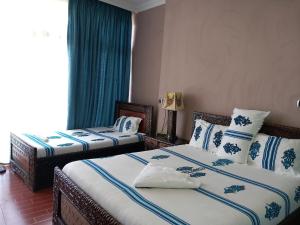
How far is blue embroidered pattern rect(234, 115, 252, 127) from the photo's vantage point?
233 centimetres

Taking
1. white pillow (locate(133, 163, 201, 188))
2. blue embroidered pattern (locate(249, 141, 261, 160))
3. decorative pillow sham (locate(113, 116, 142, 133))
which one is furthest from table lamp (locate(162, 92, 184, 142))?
white pillow (locate(133, 163, 201, 188))

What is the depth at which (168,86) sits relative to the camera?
3.60 metres

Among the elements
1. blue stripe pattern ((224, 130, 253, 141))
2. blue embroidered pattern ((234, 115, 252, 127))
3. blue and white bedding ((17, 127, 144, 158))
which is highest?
blue embroidered pattern ((234, 115, 252, 127))

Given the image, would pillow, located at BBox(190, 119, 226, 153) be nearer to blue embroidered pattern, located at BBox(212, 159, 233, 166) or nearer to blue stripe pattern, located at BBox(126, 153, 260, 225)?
blue embroidered pattern, located at BBox(212, 159, 233, 166)

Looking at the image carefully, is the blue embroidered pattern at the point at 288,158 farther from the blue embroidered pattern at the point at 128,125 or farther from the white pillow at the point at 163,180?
the blue embroidered pattern at the point at 128,125

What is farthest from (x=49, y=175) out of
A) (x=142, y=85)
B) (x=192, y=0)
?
(x=192, y=0)

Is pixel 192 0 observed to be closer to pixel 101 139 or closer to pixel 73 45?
pixel 73 45

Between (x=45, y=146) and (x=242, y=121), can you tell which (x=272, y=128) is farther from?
(x=45, y=146)

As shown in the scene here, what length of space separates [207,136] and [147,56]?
2.16 m

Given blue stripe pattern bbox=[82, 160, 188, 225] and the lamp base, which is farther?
the lamp base

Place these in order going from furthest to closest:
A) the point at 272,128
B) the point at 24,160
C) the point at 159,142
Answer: the point at 159,142 → the point at 24,160 → the point at 272,128

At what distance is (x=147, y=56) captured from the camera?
14.0 ft

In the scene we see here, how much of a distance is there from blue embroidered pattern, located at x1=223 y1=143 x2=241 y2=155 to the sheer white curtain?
2.64 metres

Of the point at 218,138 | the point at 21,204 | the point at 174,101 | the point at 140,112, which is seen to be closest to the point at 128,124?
the point at 140,112
